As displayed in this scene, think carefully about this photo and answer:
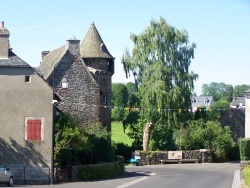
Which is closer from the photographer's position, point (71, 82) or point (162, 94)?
point (71, 82)

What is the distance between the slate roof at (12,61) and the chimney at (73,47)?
54.9ft

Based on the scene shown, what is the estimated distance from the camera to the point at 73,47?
184ft

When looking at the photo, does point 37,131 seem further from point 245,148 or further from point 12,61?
point 245,148

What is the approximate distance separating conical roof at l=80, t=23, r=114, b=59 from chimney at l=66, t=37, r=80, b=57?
3.99 meters

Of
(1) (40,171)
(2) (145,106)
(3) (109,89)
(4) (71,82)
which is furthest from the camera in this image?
(2) (145,106)

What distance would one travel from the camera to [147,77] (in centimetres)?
6625

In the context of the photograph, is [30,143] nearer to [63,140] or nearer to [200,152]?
[63,140]

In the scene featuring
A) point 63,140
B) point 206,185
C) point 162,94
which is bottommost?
point 206,185

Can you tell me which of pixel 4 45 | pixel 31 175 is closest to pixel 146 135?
pixel 31 175

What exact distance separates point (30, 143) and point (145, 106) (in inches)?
1151

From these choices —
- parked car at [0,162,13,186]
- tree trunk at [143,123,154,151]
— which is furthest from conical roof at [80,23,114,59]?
parked car at [0,162,13,186]

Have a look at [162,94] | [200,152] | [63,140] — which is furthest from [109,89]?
[63,140]

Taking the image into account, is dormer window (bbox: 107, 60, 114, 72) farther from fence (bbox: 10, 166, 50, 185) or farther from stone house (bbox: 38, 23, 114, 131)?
fence (bbox: 10, 166, 50, 185)

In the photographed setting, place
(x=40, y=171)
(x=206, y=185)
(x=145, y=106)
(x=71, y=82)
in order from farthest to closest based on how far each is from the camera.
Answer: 1. (x=145, y=106)
2. (x=71, y=82)
3. (x=40, y=171)
4. (x=206, y=185)
